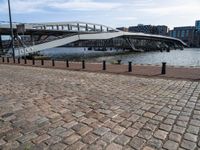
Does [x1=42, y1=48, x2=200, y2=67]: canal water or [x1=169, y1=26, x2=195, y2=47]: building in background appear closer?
[x1=42, y1=48, x2=200, y2=67]: canal water

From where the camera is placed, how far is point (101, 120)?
16.8 ft

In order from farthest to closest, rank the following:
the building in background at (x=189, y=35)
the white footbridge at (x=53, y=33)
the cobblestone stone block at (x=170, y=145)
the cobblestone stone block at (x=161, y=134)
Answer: the building in background at (x=189, y=35), the white footbridge at (x=53, y=33), the cobblestone stone block at (x=161, y=134), the cobblestone stone block at (x=170, y=145)

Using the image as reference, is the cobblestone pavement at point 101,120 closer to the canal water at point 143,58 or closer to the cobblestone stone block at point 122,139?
the cobblestone stone block at point 122,139

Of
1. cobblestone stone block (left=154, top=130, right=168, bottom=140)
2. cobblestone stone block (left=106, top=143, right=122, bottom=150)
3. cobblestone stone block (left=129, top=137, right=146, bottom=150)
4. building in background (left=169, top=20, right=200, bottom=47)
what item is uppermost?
building in background (left=169, top=20, right=200, bottom=47)

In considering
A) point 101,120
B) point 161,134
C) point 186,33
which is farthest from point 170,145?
point 186,33

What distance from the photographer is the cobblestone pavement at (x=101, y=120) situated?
395cm

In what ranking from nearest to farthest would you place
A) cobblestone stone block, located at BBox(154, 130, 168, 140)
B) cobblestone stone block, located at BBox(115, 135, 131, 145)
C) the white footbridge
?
cobblestone stone block, located at BBox(115, 135, 131, 145) < cobblestone stone block, located at BBox(154, 130, 168, 140) < the white footbridge

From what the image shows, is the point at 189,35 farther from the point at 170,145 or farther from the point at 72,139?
the point at 72,139

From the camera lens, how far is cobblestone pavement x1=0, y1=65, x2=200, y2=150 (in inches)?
155

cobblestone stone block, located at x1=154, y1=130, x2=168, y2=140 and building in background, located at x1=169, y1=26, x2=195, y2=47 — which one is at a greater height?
building in background, located at x1=169, y1=26, x2=195, y2=47

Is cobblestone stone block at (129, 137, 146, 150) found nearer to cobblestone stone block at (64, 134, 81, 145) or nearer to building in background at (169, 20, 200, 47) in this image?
cobblestone stone block at (64, 134, 81, 145)

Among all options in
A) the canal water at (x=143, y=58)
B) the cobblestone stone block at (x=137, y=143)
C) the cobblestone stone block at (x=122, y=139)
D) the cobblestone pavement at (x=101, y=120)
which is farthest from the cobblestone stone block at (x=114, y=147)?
the canal water at (x=143, y=58)

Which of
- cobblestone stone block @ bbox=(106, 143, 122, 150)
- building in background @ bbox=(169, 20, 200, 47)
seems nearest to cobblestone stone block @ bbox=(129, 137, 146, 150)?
cobblestone stone block @ bbox=(106, 143, 122, 150)

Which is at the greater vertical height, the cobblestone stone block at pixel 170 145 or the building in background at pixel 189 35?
the building in background at pixel 189 35
